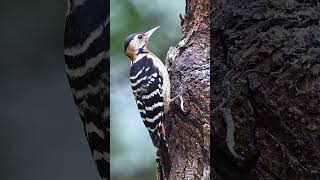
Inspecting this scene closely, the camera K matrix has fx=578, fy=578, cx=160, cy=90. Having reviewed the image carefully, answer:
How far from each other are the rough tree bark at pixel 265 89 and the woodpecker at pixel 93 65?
283mm

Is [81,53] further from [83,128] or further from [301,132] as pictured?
[301,132]

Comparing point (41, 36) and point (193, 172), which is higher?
point (41, 36)

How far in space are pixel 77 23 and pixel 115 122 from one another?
0.30 m

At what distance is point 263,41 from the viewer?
148cm

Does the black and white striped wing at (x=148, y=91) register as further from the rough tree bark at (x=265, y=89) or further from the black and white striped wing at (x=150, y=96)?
the rough tree bark at (x=265, y=89)

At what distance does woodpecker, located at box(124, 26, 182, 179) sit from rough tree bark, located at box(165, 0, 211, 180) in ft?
0.07

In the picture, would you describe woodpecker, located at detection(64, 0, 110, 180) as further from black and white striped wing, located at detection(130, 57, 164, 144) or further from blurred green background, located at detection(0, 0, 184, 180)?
blurred green background, located at detection(0, 0, 184, 180)

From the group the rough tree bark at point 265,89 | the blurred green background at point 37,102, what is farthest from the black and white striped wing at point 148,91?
the blurred green background at point 37,102

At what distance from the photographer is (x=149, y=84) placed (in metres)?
1.48

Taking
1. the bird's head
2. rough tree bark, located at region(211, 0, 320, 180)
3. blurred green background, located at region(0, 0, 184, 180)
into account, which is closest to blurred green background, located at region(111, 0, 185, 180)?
the bird's head

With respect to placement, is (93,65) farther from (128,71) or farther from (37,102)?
(37,102)

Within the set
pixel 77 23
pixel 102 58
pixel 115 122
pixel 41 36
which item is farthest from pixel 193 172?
pixel 41 36

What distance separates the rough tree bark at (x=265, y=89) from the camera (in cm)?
145

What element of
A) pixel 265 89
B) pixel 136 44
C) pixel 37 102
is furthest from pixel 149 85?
pixel 37 102
